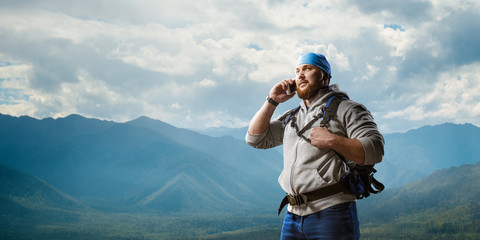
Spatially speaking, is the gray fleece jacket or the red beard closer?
the gray fleece jacket

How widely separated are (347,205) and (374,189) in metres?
0.30

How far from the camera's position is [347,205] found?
3.67 m

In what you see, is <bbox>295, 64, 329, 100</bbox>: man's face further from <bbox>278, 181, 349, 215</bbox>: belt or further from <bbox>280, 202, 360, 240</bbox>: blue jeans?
<bbox>280, 202, 360, 240</bbox>: blue jeans

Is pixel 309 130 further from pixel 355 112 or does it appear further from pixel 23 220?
pixel 23 220

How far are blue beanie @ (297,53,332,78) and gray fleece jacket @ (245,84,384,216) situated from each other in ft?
0.68

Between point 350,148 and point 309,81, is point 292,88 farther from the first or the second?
point 350,148

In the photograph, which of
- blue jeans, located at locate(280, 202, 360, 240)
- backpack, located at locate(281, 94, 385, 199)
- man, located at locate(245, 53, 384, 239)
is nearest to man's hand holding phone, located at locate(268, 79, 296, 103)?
man, located at locate(245, 53, 384, 239)

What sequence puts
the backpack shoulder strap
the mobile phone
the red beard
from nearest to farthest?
the red beard → the mobile phone → the backpack shoulder strap

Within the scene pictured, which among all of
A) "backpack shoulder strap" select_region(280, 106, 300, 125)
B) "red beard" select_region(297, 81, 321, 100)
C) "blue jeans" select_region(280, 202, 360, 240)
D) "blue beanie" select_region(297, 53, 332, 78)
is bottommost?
"blue jeans" select_region(280, 202, 360, 240)

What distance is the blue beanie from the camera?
4.02 m

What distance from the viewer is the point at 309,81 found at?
4.01m

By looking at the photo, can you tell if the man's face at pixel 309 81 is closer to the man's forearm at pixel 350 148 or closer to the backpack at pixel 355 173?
the backpack at pixel 355 173

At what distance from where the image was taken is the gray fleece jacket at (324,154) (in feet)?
11.4

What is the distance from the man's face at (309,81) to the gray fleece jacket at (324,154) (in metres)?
0.07
